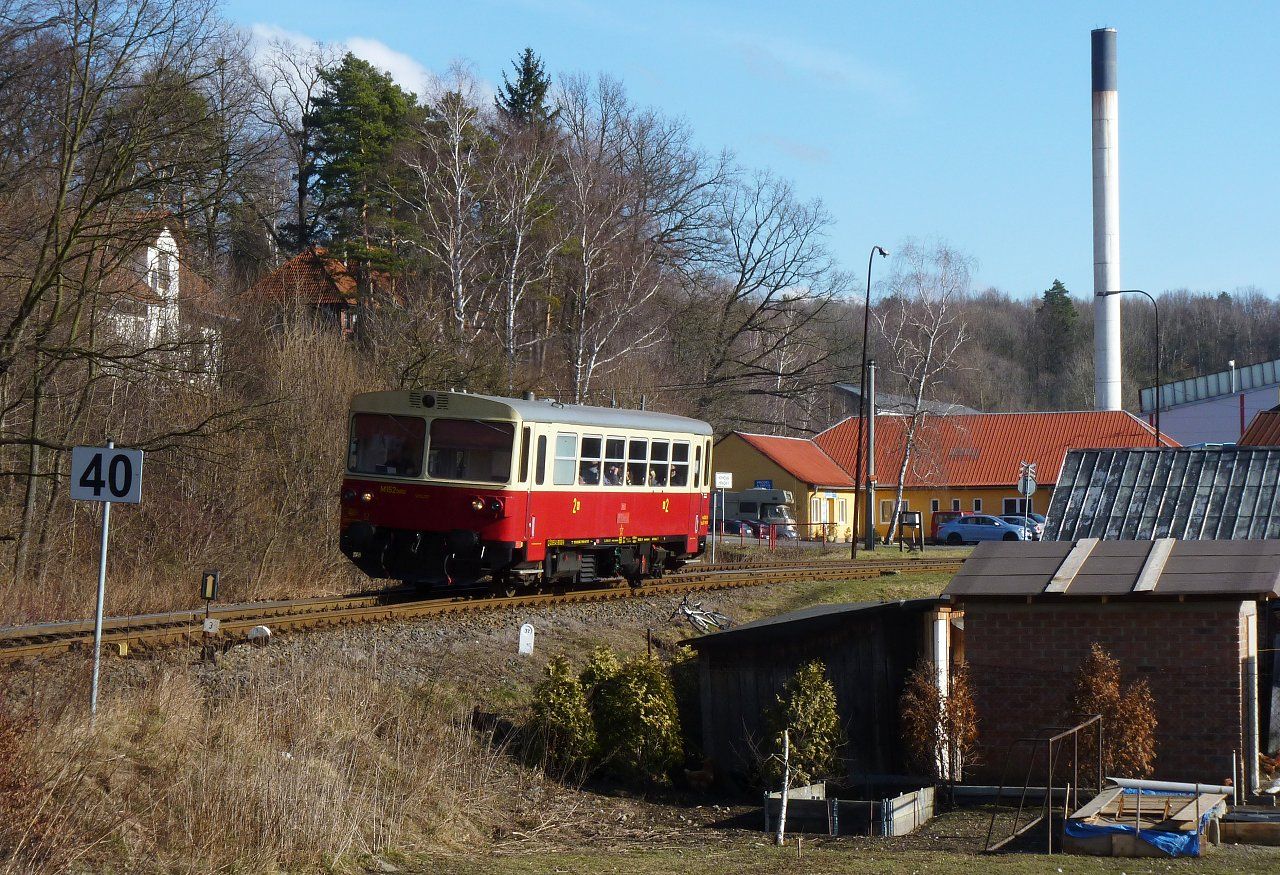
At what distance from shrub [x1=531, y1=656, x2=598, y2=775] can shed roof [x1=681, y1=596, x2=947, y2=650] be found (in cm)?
209

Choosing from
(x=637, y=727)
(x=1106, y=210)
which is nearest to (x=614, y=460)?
(x=637, y=727)

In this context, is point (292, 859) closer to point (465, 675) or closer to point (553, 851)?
point (553, 851)

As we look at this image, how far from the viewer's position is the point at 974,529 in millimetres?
49781

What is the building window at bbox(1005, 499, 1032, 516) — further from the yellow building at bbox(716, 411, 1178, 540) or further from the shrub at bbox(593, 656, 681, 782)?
the shrub at bbox(593, 656, 681, 782)

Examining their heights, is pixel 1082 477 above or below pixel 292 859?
above

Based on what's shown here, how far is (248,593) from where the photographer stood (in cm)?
2005

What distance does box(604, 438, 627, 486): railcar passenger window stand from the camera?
19.9 meters

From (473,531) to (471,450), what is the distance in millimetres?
1112

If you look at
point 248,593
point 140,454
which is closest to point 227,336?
point 248,593

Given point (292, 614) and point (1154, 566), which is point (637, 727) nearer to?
point (292, 614)

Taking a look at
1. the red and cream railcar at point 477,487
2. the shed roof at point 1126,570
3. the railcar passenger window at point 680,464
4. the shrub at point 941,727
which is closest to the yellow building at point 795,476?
the railcar passenger window at point 680,464

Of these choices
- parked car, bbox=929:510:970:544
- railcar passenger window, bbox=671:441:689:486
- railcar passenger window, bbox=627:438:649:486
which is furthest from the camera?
parked car, bbox=929:510:970:544

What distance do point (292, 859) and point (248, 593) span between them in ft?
37.9

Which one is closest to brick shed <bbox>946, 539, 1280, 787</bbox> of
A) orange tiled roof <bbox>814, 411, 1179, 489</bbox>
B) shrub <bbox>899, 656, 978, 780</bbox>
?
shrub <bbox>899, 656, 978, 780</bbox>
